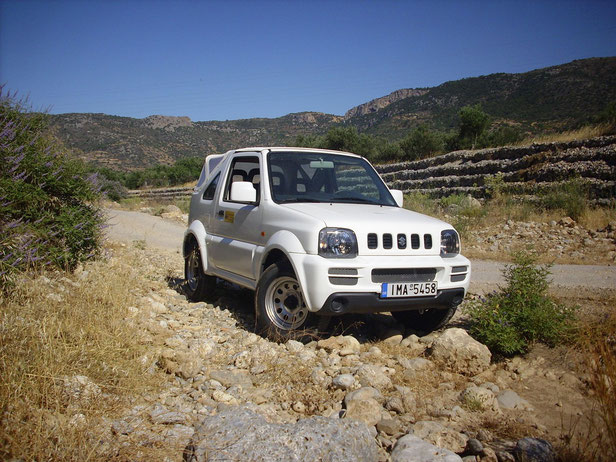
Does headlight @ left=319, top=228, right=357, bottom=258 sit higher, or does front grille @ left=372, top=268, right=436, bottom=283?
headlight @ left=319, top=228, right=357, bottom=258

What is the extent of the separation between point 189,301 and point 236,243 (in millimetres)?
1626

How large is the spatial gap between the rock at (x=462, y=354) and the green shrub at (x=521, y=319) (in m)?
0.23

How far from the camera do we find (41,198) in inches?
256

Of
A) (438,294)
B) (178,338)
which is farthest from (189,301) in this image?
(438,294)

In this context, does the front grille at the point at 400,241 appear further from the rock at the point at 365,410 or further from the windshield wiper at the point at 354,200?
the rock at the point at 365,410

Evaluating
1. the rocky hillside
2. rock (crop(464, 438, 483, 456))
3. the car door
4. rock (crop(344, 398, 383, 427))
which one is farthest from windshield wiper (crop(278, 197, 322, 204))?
the rocky hillside

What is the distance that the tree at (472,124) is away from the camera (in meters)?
30.5

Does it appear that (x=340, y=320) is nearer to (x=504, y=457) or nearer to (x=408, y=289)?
(x=408, y=289)

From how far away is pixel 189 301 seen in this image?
21.6ft

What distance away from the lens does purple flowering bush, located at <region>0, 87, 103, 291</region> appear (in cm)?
579

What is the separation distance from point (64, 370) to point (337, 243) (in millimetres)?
2273

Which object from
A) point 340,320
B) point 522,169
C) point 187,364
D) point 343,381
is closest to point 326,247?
point 343,381

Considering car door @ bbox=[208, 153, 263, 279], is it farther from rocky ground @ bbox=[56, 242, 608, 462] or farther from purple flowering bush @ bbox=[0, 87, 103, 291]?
purple flowering bush @ bbox=[0, 87, 103, 291]

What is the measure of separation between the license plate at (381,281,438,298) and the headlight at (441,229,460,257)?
0.42 meters
